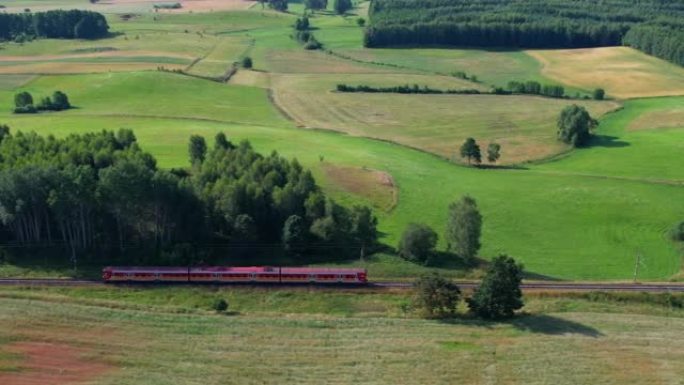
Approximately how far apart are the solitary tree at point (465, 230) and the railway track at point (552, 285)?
577 centimetres

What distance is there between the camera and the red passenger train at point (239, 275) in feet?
260

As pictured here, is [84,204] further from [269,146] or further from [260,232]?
[269,146]

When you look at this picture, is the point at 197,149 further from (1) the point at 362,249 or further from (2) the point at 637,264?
(2) the point at 637,264

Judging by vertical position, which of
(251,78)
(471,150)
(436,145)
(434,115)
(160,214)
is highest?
(251,78)

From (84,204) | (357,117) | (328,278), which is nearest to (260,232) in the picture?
(328,278)

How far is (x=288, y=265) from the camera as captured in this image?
85062 mm

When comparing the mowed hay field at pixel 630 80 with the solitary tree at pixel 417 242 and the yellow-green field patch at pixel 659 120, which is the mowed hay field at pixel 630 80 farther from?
the solitary tree at pixel 417 242

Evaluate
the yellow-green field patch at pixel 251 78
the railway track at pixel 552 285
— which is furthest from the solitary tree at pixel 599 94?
the railway track at pixel 552 285

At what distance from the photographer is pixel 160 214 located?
86.8 meters

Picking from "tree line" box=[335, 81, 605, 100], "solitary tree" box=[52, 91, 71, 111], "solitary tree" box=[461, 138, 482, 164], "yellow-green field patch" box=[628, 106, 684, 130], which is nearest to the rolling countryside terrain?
"yellow-green field patch" box=[628, 106, 684, 130]

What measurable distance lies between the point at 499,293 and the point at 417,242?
16.9 metres

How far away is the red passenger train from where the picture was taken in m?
79.1

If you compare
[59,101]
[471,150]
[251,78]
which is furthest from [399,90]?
[59,101]

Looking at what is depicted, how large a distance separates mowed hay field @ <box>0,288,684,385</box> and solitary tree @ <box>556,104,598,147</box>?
66.9 meters
